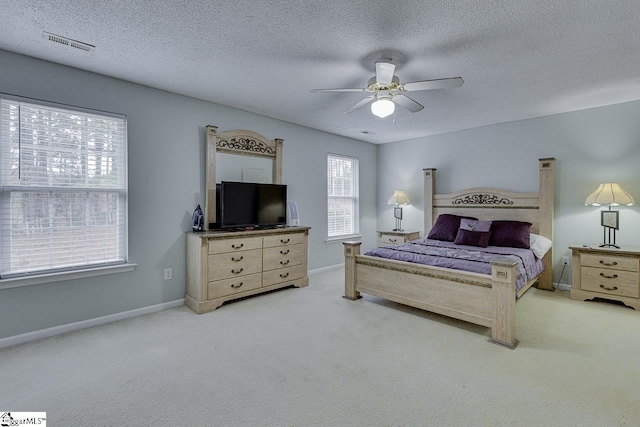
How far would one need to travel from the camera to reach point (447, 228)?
4.68 meters

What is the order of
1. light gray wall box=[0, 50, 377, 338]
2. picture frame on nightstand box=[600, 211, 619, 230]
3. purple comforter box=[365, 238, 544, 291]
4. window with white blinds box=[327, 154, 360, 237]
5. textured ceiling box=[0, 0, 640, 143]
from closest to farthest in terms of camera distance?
1. textured ceiling box=[0, 0, 640, 143]
2. light gray wall box=[0, 50, 377, 338]
3. purple comforter box=[365, 238, 544, 291]
4. picture frame on nightstand box=[600, 211, 619, 230]
5. window with white blinds box=[327, 154, 360, 237]

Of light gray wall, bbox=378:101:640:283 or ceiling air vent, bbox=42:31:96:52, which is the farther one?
light gray wall, bbox=378:101:640:283

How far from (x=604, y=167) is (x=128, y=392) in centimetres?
561

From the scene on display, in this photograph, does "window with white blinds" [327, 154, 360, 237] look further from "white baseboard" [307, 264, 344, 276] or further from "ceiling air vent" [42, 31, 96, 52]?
"ceiling air vent" [42, 31, 96, 52]

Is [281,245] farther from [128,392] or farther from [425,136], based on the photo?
[425,136]

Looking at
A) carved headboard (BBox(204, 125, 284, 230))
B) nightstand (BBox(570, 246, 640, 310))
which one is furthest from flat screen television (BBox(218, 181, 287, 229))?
nightstand (BBox(570, 246, 640, 310))

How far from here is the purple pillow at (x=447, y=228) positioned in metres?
4.61

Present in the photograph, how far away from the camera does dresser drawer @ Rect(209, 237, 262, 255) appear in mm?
3440

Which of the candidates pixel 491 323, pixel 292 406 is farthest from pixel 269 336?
pixel 491 323

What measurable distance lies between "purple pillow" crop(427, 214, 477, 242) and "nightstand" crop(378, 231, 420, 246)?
507 mm

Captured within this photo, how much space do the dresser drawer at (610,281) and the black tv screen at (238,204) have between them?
13.7ft

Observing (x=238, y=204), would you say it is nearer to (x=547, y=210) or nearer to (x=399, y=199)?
(x=399, y=199)

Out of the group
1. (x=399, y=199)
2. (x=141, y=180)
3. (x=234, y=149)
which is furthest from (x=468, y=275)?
(x=141, y=180)

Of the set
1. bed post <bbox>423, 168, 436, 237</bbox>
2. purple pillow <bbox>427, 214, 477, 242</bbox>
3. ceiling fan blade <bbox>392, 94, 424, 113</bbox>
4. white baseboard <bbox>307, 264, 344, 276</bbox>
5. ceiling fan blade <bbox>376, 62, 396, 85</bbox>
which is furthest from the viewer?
bed post <bbox>423, 168, 436, 237</bbox>
